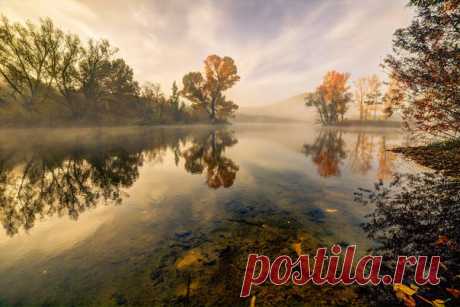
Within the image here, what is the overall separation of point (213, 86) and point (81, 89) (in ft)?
90.4

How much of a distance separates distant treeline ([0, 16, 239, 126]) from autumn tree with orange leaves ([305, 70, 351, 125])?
2278cm

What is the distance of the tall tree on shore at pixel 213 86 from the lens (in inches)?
1697

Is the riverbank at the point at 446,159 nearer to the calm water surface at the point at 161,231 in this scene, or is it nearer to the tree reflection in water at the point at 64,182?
the calm water surface at the point at 161,231

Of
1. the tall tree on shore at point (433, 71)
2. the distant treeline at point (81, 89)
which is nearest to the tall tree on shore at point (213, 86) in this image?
the distant treeline at point (81, 89)

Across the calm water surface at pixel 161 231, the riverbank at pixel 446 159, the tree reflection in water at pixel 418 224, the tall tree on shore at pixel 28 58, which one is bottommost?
the calm water surface at pixel 161 231

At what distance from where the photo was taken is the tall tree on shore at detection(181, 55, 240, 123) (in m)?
43.1

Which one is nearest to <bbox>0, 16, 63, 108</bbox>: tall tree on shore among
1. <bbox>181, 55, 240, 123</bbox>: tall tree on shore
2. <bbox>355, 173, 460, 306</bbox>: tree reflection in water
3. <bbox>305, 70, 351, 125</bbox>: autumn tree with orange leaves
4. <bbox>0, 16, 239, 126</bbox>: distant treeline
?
<bbox>0, 16, 239, 126</bbox>: distant treeline

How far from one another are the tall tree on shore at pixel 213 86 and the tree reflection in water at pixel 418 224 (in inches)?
1703

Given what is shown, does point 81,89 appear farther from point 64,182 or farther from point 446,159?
point 446,159

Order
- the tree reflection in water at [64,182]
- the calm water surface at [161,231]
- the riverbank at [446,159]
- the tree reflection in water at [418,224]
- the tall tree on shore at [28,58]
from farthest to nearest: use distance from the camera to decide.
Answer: the tall tree on shore at [28,58]
the riverbank at [446,159]
the tree reflection in water at [64,182]
the tree reflection in water at [418,224]
the calm water surface at [161,231]

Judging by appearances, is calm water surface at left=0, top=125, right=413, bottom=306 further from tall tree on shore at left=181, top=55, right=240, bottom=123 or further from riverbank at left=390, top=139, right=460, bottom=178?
tall tree on shore at left=181, top=55, right=240, bottom=123

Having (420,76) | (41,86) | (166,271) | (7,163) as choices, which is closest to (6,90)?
(41,86)

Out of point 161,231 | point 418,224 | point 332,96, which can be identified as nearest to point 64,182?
point 161,231

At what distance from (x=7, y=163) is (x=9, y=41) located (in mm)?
30162
